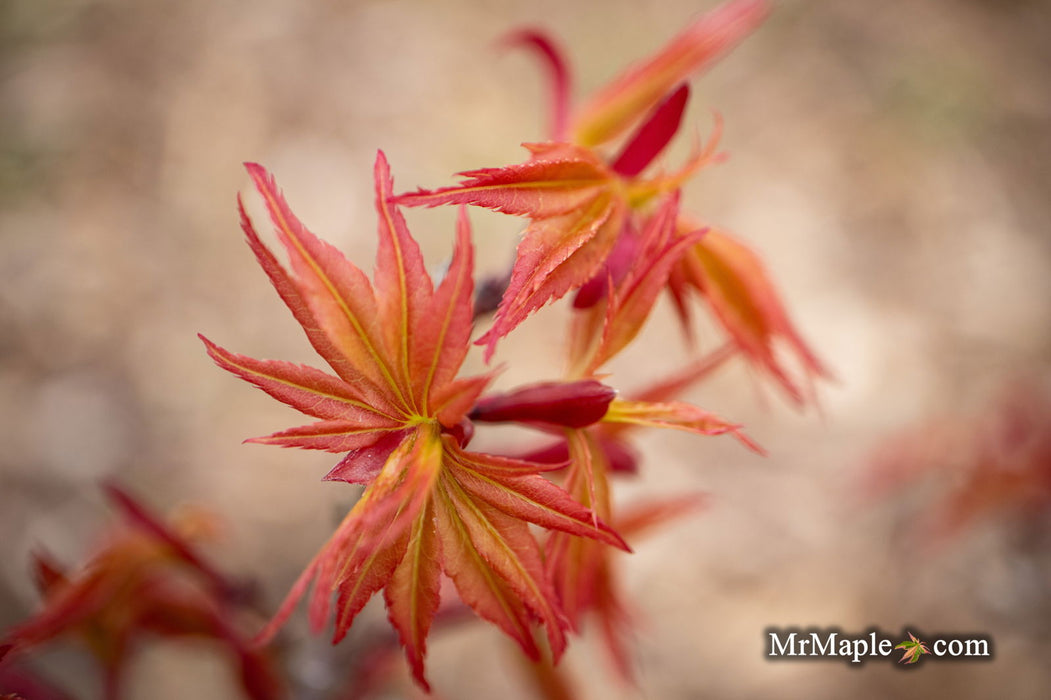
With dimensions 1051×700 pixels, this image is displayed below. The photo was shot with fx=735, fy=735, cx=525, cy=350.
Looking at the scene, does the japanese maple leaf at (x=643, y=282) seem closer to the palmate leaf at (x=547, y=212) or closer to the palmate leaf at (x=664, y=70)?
the palmate leaf at (x=547, y=212)

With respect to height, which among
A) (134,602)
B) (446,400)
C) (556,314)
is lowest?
(134,602)

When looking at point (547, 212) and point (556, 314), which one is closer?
point (547, 212)

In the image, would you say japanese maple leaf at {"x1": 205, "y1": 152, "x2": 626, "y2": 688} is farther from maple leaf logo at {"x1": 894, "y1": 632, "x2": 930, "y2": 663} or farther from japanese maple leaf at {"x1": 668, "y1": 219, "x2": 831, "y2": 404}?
maple leaf logo at {"x1": 894, "y1": 632, "x2": 930, "y2": 663}

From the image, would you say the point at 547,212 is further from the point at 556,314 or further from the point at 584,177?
the point at 556,314

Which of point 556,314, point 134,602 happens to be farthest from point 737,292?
point 556,314

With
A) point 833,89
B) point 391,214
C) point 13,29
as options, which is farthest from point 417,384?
point 833,89

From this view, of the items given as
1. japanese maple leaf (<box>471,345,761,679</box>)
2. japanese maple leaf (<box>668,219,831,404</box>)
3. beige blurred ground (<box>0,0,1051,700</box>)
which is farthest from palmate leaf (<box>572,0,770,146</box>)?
beige blurred ground (<box>0,0,1051,700</box>)
